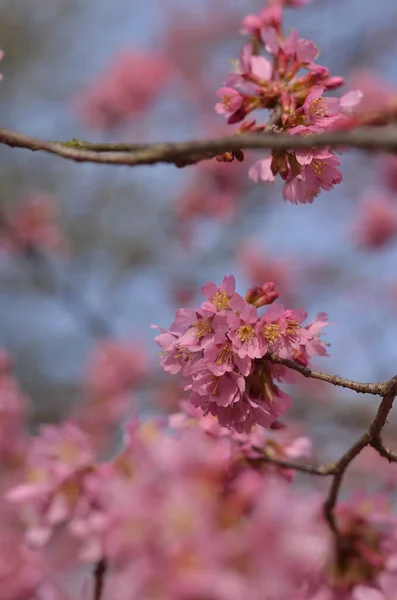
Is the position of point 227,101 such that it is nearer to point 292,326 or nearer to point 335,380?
point 292,326

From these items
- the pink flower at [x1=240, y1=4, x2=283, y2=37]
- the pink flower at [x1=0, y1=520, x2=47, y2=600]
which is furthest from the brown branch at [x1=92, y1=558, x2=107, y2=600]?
the pink flower at [x1=240, y1=4, x2=283, y2=37]

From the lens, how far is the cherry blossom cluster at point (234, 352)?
1.40 meters

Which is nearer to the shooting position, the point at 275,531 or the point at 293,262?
the point at 275,531

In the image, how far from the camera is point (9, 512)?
428 cm

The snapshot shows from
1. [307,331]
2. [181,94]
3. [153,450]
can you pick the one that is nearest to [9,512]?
[307,331]

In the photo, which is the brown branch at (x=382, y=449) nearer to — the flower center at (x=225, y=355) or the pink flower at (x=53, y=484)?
the flower center at (x=225, y=355)

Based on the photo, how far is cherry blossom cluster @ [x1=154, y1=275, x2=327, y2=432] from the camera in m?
1.40

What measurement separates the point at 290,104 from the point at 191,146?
576mm

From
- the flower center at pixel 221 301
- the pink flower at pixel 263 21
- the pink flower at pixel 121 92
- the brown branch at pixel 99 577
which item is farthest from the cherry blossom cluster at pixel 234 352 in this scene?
the pink flower at pixel 121 92

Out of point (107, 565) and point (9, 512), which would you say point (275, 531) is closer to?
point (107, 565)

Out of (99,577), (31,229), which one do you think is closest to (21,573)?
(99,577)

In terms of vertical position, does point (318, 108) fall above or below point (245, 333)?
above

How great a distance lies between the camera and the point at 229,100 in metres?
1.64

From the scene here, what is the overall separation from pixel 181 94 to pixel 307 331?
6.97m
